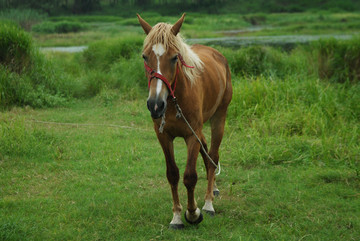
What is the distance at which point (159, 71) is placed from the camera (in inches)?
125

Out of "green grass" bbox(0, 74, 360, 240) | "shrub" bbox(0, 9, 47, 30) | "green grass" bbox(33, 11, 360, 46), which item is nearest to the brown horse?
"green grass" bbox(0, 74, 360, 240)

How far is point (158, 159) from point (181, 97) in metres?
2.56

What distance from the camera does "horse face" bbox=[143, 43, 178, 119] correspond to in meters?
3.06

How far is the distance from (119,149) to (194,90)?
2.86 meters

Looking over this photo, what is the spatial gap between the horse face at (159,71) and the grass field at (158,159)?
1395mm

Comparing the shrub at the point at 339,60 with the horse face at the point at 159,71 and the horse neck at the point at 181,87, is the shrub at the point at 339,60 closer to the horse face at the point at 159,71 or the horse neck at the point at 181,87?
the horse neck at the point at 181,87

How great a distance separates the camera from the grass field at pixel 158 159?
390 centimetres

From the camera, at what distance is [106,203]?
4.41 m

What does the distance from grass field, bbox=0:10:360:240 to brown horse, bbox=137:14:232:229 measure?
1.63ft

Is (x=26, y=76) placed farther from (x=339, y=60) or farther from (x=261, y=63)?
(x=339, y=60)

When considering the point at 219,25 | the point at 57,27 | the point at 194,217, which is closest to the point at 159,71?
the point at 194,217

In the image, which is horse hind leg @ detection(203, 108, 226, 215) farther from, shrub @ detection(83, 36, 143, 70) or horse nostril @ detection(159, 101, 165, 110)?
shrub @ detection(83, 36, 143, 70)

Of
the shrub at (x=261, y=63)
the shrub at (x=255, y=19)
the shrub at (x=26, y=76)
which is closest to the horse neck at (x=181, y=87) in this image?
the shrub at (x=26, y=76)

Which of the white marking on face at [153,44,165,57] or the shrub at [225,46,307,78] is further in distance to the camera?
the shrub at [225,46,307,78]
